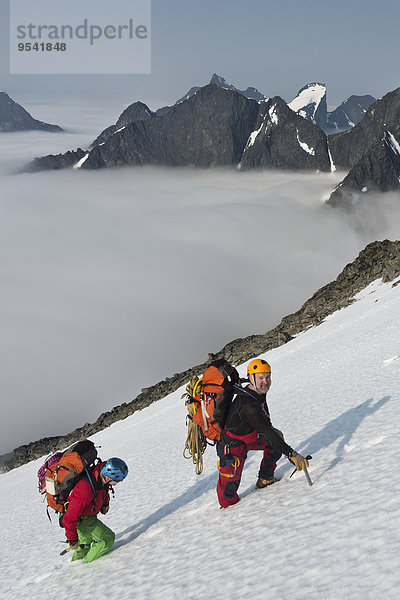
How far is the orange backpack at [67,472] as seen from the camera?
6.98 metres

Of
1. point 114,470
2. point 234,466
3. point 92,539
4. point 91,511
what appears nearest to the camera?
point 234,466

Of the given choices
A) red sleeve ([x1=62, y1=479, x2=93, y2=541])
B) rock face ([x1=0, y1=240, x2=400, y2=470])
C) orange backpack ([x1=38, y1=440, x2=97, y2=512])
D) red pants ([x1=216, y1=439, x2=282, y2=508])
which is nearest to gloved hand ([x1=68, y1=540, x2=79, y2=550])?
red sleeve ([x1=62, y1=479, x2=93, y2=541])

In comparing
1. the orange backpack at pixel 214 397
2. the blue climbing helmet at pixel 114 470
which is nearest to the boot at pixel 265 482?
the orange backpack at pixel 214 397

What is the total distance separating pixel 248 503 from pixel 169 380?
34908mm

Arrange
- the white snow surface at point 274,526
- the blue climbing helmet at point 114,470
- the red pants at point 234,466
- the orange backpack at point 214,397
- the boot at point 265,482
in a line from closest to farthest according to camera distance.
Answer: the white snow surface at point 274,526
the orange backpack at point 214,397
the red pants at point 234,466
the blue climbing helmet at point 114,470
the boot at point 265,482

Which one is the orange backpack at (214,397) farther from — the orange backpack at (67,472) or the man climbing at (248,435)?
the orange backpack at (67,472)

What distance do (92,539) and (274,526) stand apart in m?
3.39

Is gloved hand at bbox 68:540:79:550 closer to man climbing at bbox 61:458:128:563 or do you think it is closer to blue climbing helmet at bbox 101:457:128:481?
man climbing at bbox 61:458:128:563

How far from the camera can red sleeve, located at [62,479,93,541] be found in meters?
6.95

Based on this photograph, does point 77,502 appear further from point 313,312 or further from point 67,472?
point 313,312

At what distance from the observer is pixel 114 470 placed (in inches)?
271

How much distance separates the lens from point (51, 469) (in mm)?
7168

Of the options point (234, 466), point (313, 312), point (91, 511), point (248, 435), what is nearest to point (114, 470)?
point (91, 511)

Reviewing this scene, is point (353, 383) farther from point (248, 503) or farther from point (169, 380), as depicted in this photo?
point (169, 380)
